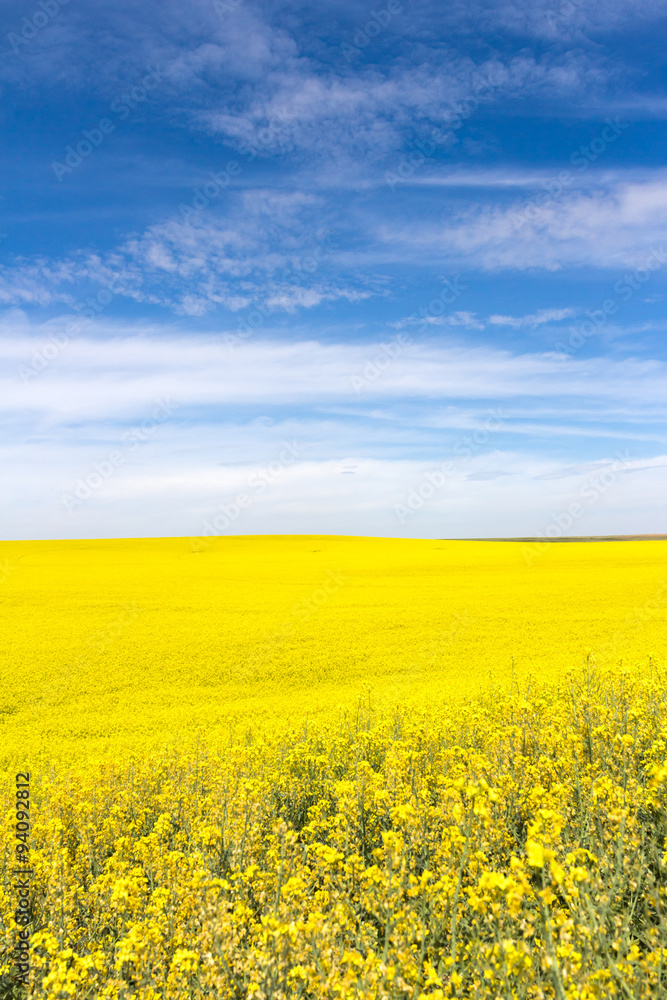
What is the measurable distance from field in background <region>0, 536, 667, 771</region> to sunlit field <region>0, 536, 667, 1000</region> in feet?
0.28

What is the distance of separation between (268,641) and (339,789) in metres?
8.35

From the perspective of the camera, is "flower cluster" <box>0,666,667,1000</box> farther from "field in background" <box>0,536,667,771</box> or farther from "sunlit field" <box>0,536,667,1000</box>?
"field in background" <box>0,536,667,771</box>

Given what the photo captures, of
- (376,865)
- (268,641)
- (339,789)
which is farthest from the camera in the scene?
(268,641)

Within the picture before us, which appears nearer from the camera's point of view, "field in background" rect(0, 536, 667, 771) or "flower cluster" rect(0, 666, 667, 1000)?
"flower cluster" rect(0, 666, 667, 1000)

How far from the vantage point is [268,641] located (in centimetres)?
1278

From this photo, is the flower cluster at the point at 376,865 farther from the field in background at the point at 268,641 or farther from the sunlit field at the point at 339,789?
the field in background at the point at 268,641

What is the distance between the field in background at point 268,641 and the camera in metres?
8.84

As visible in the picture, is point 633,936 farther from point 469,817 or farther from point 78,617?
point 78,617

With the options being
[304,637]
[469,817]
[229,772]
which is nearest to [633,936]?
[469,817]

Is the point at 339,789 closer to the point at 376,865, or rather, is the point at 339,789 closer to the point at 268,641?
the point at 376,865

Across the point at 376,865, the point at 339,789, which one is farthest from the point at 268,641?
the point at 376,865

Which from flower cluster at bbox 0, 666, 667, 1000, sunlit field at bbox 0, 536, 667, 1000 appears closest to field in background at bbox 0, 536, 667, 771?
sunlit field at bbox 0, 536, 667, 1000

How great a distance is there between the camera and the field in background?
8.84 meters

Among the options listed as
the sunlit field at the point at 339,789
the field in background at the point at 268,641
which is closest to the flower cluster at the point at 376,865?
the sunlit field at the point at 339,789
